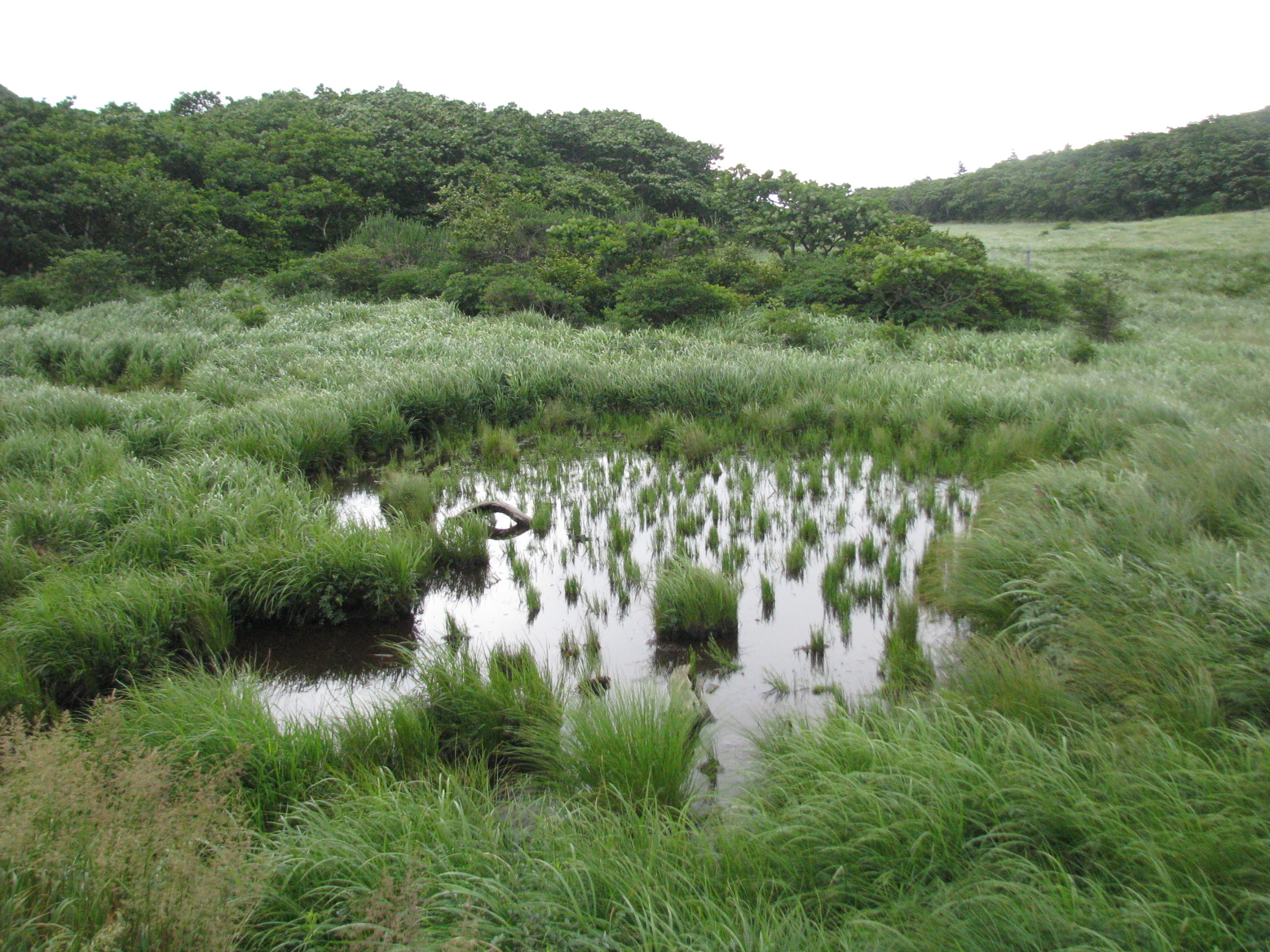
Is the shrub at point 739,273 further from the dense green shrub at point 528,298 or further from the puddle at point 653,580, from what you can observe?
the puddle at point 653,580

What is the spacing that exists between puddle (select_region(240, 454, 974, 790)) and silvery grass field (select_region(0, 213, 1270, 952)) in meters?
0.03

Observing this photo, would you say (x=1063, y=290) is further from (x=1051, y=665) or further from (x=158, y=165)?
(x=158, y=165)

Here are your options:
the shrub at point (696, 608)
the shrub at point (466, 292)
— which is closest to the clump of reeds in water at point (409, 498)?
the shrub at point (696, 608)

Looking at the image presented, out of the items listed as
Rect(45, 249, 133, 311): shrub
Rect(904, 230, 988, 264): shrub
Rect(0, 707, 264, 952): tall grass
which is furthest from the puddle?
Rect(45, 249, 133, 311): shrub

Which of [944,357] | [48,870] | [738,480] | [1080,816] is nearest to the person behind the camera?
[48,870]

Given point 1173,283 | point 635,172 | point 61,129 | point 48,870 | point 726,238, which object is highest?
point 61,129

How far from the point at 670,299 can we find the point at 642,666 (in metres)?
11.8

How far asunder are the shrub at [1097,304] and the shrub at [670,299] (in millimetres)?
6910

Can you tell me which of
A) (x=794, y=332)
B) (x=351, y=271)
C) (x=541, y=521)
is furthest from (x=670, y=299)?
(x=541, y=521)

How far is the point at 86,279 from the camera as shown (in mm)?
16391

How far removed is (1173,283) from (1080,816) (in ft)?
83.3

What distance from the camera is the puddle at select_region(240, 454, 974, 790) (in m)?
4.12

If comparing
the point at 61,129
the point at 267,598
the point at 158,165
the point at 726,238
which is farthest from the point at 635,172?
the point at 267,598

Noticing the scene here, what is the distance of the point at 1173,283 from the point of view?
2198 centimetres
